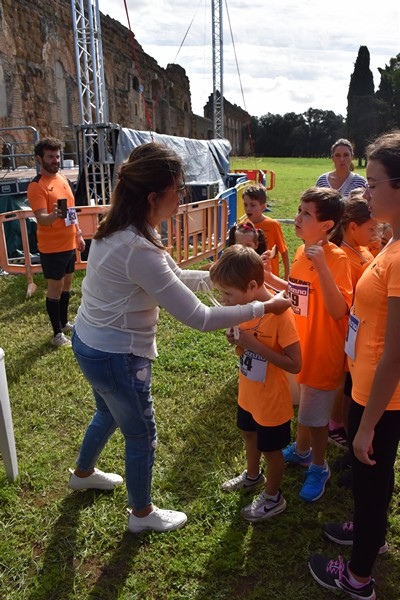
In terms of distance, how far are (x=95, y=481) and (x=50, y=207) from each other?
285cm

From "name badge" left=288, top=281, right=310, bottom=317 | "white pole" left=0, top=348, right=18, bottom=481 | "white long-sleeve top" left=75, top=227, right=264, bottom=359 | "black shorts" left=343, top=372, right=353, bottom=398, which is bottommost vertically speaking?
"white pole" left=0, top=348, right=18, bottom=481

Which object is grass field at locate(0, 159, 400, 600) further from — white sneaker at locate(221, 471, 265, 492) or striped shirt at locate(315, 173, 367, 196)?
striped shirt at locate(315, 173, 367, 196)

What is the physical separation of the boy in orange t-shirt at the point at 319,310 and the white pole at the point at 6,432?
1613mm

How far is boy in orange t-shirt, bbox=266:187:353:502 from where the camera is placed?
2.27 m

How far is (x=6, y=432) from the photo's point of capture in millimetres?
2570

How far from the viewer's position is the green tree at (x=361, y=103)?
161ft

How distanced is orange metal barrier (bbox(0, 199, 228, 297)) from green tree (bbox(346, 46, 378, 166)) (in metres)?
46.0

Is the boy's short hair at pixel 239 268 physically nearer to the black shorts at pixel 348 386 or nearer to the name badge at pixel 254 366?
the name badge at pixel 254 366

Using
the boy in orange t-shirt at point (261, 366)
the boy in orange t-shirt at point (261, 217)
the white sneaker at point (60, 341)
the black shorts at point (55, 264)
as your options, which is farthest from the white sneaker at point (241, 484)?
the black shorts at point (55, 264)

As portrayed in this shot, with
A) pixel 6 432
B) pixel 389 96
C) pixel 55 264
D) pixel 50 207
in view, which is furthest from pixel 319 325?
pixel 389 96

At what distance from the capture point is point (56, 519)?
2.44 m

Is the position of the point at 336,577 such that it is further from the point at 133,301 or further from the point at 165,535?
the point at 133,301

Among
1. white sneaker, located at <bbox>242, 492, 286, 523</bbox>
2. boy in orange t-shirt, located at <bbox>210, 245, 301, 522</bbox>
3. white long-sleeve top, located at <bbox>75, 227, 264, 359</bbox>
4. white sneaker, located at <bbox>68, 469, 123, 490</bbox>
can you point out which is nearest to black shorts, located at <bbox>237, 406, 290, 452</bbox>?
boy in orange t-shirt, located at <bbox>210, 245, 301, 522</bbox>

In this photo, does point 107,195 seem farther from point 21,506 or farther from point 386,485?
point 386,485
